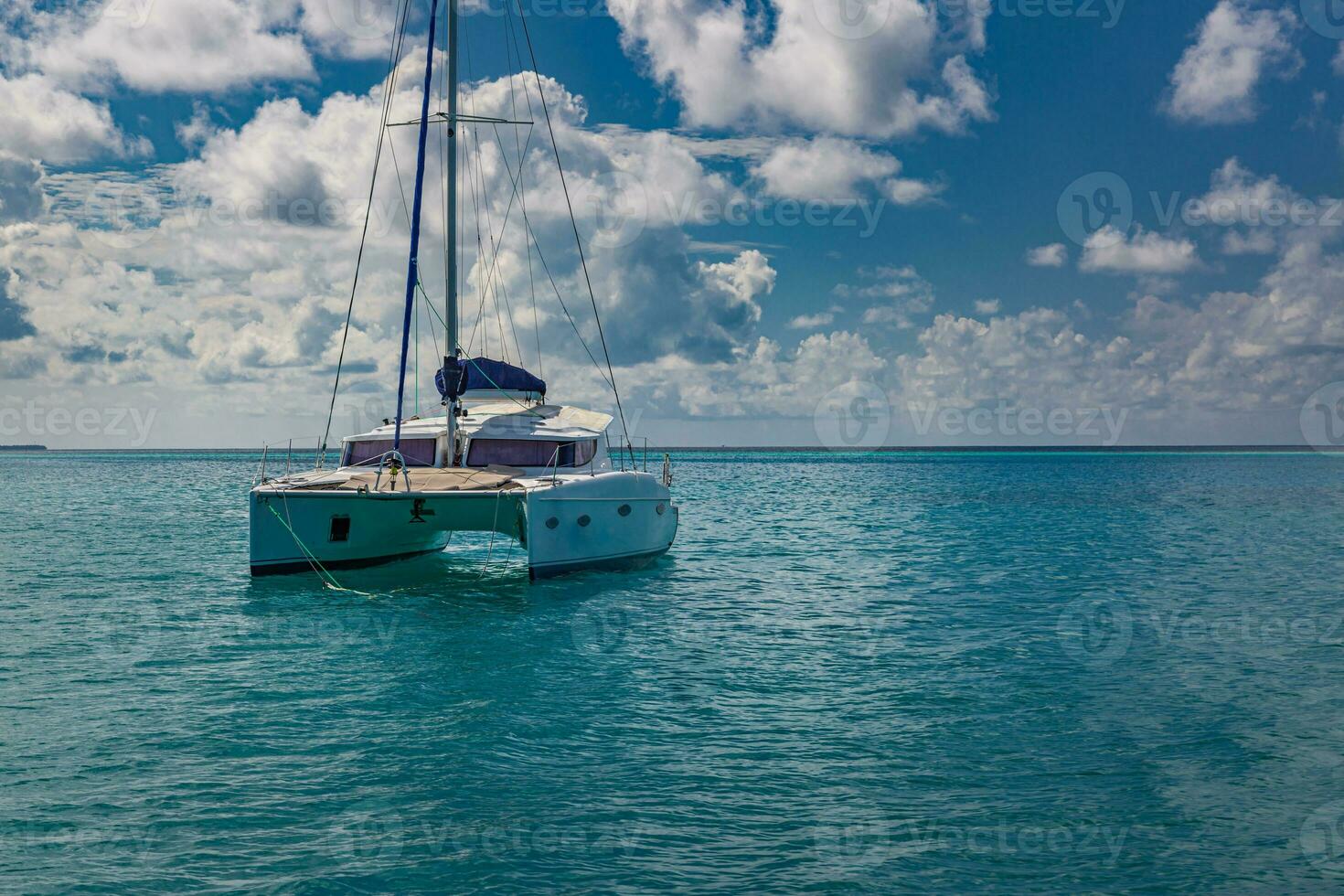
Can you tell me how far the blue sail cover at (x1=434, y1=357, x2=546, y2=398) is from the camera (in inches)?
811

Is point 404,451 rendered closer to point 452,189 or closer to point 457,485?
point 457,485

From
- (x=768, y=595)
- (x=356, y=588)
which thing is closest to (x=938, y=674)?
(x=768, y=595)

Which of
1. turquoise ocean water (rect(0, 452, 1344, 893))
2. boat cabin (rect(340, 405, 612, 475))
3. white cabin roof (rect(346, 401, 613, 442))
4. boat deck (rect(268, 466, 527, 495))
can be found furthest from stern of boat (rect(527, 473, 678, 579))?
white cabin roof (rect(346, 401, 613, 442))

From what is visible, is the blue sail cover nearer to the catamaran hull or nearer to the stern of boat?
the catamaran hull

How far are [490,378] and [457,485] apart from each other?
4866 millimetres

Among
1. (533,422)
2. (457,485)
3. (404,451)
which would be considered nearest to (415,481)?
(457,485)

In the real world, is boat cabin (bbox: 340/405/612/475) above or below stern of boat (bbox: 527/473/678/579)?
above

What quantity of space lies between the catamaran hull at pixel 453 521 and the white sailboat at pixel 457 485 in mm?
27

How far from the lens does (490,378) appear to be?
2194 centimetres

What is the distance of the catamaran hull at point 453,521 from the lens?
1783 centimetres

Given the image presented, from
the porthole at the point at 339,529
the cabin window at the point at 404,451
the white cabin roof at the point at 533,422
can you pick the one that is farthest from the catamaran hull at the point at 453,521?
the white cabin roof at the point at 533,422

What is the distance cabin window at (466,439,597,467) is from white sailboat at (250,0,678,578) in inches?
0.9

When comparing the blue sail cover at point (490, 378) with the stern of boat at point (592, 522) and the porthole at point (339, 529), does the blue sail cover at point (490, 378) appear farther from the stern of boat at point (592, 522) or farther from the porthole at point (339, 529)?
the stern of boat at point (592, 522)

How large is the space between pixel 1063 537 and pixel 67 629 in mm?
29425
